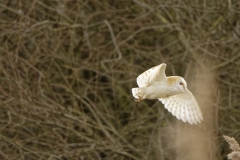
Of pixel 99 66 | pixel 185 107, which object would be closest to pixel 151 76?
pixel 185 107

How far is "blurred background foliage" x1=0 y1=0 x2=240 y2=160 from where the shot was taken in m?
6.35

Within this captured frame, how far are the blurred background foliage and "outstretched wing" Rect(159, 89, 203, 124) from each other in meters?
1.72

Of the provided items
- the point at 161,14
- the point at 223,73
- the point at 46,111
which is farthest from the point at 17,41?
the point at 223,73

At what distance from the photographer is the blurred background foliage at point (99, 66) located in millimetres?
6348

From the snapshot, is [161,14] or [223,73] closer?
[223,73]

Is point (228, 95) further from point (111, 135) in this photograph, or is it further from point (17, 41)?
point (17, 41)

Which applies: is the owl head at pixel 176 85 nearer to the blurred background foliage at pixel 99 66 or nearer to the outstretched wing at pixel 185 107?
the outstretched wing at pixel 185 107

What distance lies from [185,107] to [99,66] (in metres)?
3.02

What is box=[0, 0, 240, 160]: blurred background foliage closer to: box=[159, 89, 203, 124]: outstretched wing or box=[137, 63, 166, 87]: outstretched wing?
box=[159, 89, 203, 124]: outstretched wing

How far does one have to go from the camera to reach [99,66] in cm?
714

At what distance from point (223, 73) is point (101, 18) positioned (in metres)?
1.80

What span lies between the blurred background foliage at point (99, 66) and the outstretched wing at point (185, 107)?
1.72m

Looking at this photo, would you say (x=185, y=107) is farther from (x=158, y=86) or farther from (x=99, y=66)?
Result: (x=99, y=66)

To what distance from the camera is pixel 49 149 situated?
6.62m
